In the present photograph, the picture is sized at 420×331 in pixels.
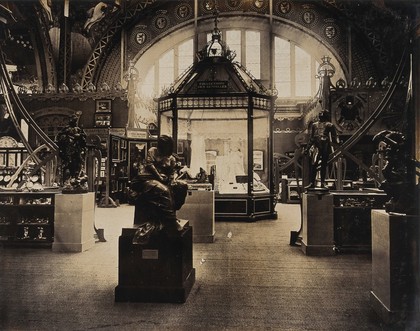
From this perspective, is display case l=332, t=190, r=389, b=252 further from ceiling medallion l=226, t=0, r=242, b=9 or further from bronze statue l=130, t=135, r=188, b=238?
ceiling medallion l=226, t=0, r=242, b=9

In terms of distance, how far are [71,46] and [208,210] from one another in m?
12.1

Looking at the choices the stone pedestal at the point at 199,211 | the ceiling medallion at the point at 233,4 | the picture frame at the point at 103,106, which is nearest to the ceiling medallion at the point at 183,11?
the ceiling medallion at the point at 233,4

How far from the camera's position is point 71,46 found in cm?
1496

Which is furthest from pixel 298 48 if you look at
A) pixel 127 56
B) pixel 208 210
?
pixel 208 210

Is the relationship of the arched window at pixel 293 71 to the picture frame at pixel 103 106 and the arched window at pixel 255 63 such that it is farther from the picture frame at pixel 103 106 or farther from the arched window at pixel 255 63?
the picture frame at pixel 103 106

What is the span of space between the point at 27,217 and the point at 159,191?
10.2 ft

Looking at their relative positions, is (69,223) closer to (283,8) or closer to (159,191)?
(159,191)

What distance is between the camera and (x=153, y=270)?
Result: 3131 millimetres

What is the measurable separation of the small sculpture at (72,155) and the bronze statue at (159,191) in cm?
212

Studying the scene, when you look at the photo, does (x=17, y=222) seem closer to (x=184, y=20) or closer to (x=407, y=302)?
(x=407, y=302)

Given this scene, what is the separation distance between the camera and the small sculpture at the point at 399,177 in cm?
267

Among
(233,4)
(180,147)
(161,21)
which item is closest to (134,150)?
(180,147)

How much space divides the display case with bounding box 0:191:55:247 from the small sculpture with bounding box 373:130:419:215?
4372 mm

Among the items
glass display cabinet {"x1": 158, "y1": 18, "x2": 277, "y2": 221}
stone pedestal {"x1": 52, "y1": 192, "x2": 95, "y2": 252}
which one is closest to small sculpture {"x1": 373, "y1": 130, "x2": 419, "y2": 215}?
stone pedestal {"x1": 52, "y1": 192, "x2": 95, "y2": 252}
